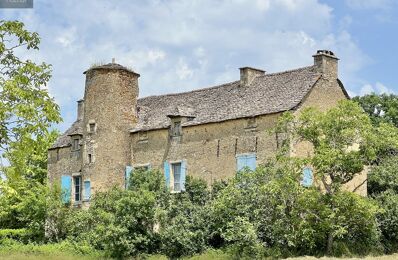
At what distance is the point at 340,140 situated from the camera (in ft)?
103

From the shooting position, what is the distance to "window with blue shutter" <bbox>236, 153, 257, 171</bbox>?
3556 centimetres

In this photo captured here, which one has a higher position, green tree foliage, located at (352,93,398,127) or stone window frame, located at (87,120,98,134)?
green tree foliage, located at (352,93,398,127)

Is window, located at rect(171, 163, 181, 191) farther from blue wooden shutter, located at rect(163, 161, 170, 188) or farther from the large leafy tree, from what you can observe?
the large leafy tree

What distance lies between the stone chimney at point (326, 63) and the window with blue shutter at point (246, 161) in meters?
5.82

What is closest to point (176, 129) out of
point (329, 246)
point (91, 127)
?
point (91, 127)

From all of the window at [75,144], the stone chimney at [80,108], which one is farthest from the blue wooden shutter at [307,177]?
the stone chimney at [80,108]

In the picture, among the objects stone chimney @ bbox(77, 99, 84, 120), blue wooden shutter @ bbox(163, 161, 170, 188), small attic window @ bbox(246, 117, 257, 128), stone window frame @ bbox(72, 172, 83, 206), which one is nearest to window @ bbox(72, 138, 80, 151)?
stone window frame @ bbox(72, 172, 83, 206)

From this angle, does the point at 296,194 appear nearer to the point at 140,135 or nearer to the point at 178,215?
the point at 178,215

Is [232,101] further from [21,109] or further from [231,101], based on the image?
[21,109]

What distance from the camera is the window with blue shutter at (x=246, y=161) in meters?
35.6

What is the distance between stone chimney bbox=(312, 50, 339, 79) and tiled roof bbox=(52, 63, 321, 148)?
400mm

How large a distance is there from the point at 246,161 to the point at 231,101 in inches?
171

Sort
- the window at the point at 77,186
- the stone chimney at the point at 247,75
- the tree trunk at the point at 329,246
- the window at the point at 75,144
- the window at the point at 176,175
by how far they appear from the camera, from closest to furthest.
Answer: the tree trunk at the point at 329,246 < the window at the point at 176,175 < the stone chimney at the point at 247,75 < the window at the point at 77,186 < the window at the point at 75,144

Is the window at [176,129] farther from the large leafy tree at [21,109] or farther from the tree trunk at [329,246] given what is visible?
the large leafy tree at [21,109]
